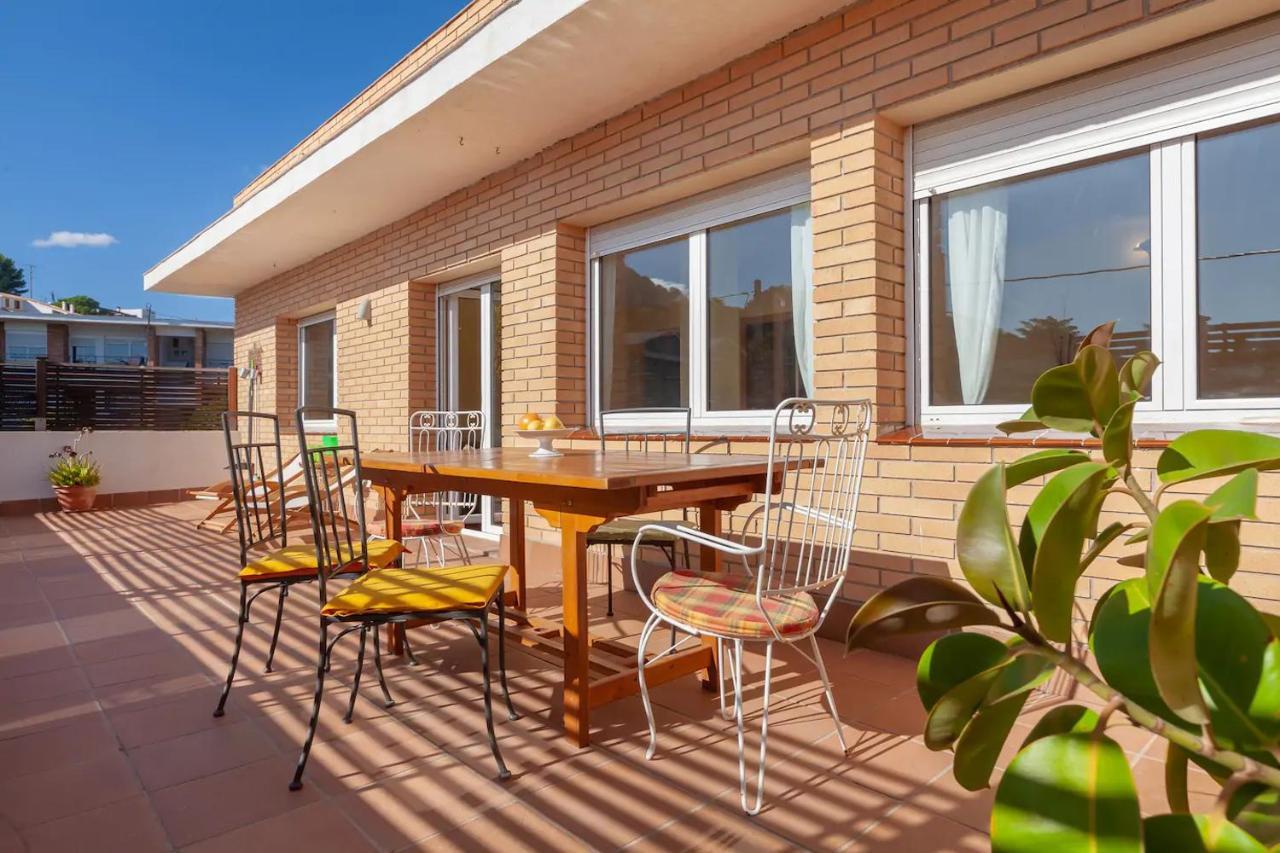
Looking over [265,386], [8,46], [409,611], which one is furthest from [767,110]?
[8,46]

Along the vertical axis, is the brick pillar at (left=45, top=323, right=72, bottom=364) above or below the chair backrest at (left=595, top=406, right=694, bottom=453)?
above

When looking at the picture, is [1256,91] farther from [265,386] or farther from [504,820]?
[265,386]

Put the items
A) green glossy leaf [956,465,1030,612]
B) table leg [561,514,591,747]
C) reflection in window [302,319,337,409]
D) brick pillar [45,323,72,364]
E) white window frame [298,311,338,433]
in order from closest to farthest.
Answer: green glossy leaf [956,465,1030,612]
table leg [561,514,591,747]
white window frame [298,311,338,433]
reflection in window [302,319,337,409]
brick pillar [45,323,72,364]

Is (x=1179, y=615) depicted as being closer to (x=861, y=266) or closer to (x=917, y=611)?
(x=917, y=611)

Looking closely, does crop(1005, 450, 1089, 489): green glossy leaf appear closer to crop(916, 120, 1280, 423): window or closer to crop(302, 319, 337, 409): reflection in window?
crop(916, 120, 1280, 423): window

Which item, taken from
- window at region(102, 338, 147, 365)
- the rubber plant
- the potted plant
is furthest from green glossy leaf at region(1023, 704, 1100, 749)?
window at region(102, 338, 147, 365)

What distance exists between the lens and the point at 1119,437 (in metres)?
0.57

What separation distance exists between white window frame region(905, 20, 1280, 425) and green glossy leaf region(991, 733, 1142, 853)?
261cm

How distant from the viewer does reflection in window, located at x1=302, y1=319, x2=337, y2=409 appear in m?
7.72

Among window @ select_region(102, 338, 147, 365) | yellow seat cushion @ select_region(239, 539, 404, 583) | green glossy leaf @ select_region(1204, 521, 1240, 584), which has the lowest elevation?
yellow seat cushion @ select_region(239, 539, 404, 583)

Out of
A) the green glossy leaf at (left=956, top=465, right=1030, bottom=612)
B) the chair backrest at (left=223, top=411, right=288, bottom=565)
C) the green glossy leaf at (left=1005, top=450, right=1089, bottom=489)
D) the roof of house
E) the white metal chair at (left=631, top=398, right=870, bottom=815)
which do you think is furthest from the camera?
the roof of house

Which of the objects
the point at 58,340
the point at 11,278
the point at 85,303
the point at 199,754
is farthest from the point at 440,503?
the point at 11,278

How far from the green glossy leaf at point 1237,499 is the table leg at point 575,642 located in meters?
1.79

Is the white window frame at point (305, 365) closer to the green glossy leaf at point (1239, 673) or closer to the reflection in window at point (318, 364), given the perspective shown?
the reflection in window at point (318, 364)
